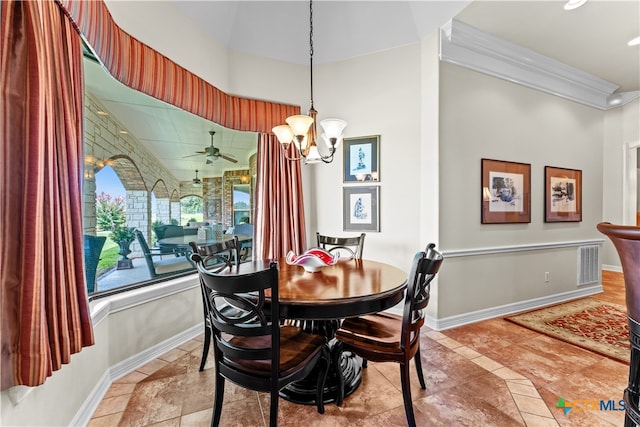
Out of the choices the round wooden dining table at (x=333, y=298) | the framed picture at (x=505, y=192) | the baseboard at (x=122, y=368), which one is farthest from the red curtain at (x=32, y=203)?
the framed picture at (x=505, y=192)

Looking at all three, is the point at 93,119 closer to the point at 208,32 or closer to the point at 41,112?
the point at 41,112

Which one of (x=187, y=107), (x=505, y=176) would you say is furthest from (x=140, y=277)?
(x=505, y=176)

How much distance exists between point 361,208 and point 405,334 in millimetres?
1944

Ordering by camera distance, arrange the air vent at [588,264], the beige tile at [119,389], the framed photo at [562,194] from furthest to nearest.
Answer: the air vent at [588,264] → the framed photo at [562,194] → the beige tile at [119,389]

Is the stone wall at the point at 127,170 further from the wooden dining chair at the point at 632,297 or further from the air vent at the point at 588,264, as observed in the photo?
the air vent at the point at 588,264

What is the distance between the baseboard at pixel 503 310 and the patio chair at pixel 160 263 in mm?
2670

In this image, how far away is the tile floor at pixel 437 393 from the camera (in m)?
1.72

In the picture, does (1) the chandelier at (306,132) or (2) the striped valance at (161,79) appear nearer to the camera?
(2) the striped valance at (161,79)

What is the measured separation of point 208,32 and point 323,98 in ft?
4.66

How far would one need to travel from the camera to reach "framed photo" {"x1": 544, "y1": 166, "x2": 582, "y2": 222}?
3.68 m

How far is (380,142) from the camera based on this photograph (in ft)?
10.9

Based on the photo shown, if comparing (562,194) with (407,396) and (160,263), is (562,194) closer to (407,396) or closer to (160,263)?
(407,396)

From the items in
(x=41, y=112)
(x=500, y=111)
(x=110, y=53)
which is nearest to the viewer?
(x=41, y=112)

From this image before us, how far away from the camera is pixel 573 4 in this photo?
103 inches
